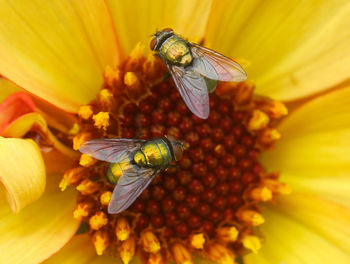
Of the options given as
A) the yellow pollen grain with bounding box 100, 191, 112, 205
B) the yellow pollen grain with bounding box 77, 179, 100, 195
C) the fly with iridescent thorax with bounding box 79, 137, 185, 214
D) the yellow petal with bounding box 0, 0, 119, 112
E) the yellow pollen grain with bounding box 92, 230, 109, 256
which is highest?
the yellow petal with bounding box 0, 0, 119, 112

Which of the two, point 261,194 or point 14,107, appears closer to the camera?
point 14,107

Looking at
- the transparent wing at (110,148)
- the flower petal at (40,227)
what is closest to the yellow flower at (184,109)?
the flower petal at (40,227)

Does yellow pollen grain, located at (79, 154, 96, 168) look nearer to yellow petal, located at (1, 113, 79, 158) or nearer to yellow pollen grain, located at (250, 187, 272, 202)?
yellow petal, located at (1, 113, 79, 158)

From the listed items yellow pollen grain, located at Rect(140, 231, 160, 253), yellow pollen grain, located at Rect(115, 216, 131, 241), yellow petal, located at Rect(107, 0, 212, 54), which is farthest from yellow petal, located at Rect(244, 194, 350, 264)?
yellow petal, located at Rect(107, 0, 212, 54)

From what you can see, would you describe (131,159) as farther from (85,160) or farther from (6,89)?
(6,89)

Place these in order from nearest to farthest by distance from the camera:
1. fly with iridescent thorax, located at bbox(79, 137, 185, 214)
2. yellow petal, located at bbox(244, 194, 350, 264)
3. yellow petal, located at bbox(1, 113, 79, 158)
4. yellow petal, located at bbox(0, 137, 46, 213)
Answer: yellow petal, located at bbox(0, 137, 46, 213) < yellow petal, located at bbox(1, 113, 79, 158) < fly with iridescent thorax, located at bbox(79, 137, 185, 214) < yellow petal, located at bbox(244, 194, 350, 264)

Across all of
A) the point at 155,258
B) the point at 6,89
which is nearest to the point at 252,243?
the point at 155,258

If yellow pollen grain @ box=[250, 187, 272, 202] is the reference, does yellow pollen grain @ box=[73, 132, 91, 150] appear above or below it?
above
